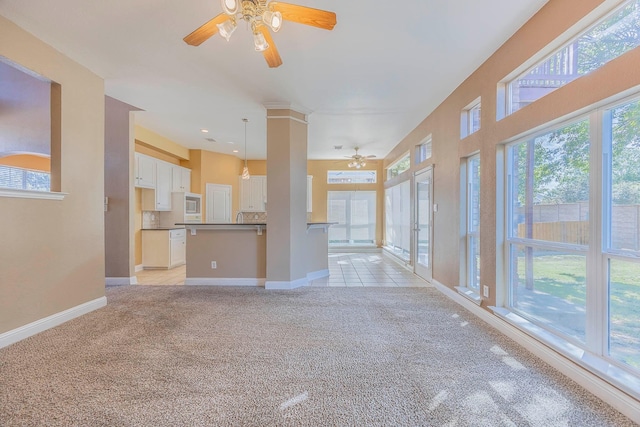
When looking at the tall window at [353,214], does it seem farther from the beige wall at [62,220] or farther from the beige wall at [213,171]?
the beige wall at [62,220]

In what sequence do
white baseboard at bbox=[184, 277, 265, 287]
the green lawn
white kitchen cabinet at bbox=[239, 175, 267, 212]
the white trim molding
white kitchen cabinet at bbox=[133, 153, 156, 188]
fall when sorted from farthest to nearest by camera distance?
white kitchen cabinet at bbox=[239, 175, 267, 212] < white kitchen cabinet at bbox=[133, 153, 156, 188] < the white trim molding < white baseboard at bbox=[184, 277, 265, 287] < the green lawn

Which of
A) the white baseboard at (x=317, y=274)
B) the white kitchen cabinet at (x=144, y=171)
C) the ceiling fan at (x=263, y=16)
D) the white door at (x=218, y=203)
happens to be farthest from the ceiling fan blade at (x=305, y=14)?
the white door at (x=218, y=203)

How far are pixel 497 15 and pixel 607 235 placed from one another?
1948mm

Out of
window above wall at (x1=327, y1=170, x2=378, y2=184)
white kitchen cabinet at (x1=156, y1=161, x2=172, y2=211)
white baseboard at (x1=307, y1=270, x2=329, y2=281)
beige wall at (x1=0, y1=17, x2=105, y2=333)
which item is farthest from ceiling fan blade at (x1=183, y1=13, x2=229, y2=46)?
window above wall at (x1=327, y1=170, x2=378, y2=184)

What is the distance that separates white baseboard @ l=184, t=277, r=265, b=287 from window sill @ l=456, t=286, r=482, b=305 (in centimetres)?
291

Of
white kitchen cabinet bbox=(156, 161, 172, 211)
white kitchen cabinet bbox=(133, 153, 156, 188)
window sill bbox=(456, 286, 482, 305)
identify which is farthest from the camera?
white kitchen cabinet bbox=(156, 161, 172, 211)

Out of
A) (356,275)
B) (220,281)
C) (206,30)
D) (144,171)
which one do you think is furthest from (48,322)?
(356,275)

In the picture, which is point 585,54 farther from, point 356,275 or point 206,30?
point 356,275

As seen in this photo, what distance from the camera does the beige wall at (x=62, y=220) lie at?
2410 millimetres

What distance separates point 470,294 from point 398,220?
3.69 m

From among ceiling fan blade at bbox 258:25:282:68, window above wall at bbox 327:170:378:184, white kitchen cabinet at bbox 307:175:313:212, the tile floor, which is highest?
ceiling fan blade at bbox 258:25:282:68

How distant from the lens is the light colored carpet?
152cm

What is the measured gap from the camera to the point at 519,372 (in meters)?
1.95

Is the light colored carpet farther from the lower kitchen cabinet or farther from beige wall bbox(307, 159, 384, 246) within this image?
beige wall bbox(307, 159, 384, 246)
